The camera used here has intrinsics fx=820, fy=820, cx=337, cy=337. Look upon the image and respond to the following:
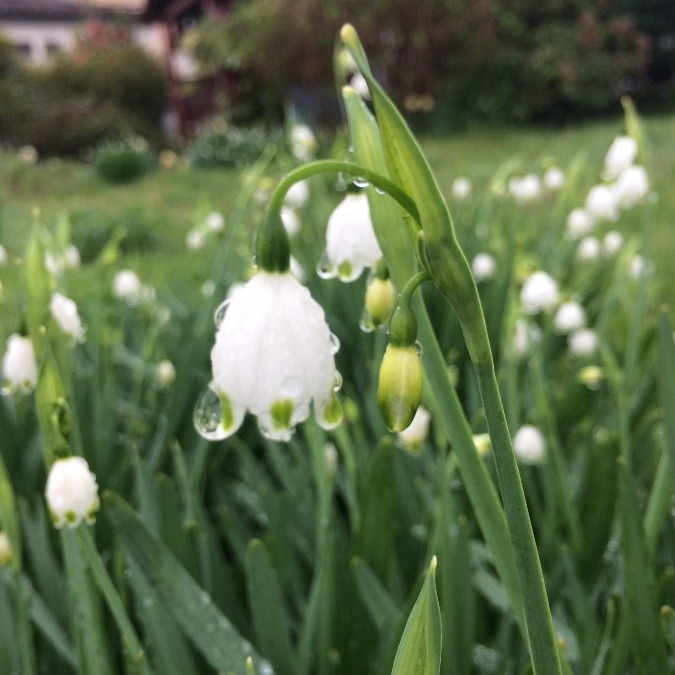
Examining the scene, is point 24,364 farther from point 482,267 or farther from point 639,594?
point 482,267

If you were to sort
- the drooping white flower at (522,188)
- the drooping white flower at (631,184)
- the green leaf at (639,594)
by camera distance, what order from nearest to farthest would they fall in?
the green leaf at (639,594), the drooping white flower at (631,184), the drooping white flower at (522,188)

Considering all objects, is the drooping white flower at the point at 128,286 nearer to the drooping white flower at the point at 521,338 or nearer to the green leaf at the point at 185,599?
the drooping white flower at the point at 521,338

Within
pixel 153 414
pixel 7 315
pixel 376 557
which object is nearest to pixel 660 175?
pixel 7 315

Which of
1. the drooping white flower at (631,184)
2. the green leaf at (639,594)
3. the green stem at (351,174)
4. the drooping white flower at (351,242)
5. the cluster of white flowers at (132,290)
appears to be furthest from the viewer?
the cluster of white flowers at (132,290)

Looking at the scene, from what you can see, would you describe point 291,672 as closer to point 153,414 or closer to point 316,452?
point 316,452

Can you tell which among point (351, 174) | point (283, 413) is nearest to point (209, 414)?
point (283, 413)

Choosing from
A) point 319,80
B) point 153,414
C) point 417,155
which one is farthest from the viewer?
point 319,80

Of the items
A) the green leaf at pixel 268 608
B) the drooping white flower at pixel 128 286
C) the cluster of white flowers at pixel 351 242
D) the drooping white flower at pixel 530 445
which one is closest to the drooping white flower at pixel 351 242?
the cluster of white flowers at pixel 351 242
